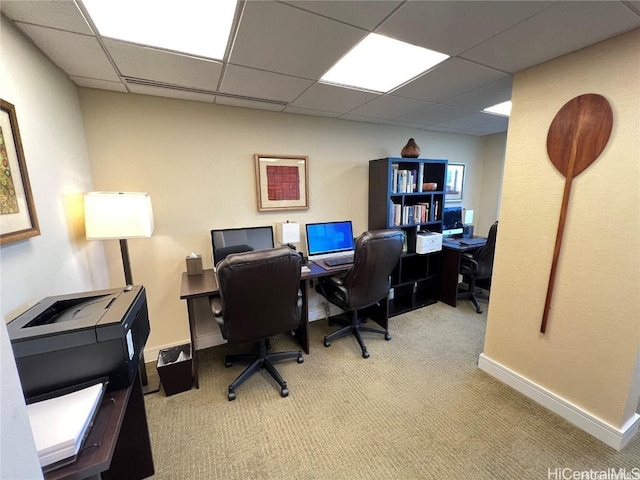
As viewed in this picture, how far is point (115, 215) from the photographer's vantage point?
1.60 metres

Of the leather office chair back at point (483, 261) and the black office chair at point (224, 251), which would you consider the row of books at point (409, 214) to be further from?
the black office chair at point (224, 251)

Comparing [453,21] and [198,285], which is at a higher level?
[453,21]

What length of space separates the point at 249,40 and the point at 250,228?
4.80 feet

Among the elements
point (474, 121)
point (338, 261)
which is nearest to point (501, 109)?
point (474, 121)

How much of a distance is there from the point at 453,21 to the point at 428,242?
2.18m

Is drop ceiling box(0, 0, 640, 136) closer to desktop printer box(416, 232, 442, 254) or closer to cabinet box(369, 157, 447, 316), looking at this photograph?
cabinet box(369, 157, 447, 316)

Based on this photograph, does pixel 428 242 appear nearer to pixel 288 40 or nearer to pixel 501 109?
pixel 501 109

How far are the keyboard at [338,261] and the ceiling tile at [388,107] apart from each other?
1.42m

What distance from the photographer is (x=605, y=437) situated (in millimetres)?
1508

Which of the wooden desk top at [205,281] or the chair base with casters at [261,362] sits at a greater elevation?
the wooden desk top at [205,281]

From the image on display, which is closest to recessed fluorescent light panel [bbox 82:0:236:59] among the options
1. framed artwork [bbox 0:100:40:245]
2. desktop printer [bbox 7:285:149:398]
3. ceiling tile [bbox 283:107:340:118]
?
framed artwork [bbox 0:100:40:245]

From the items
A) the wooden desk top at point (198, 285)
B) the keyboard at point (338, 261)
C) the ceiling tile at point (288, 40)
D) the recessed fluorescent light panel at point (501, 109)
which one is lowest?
the wooden desk top at point (198, 285)

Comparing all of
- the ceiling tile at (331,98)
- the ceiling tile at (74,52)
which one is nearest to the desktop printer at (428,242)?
the ceiling tile at (331,98)

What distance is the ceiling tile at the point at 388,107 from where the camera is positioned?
7.29 feet
